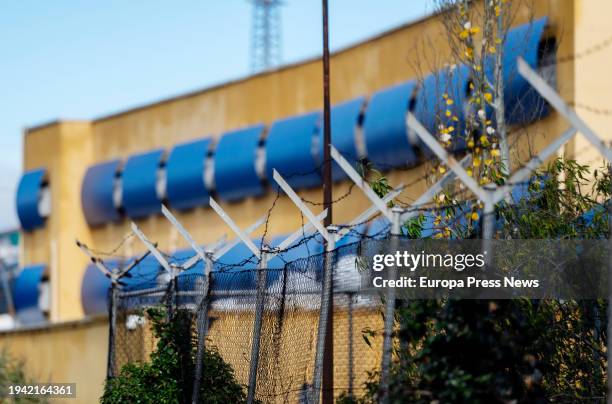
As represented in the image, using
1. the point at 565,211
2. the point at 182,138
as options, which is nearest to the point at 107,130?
the point at 182,138

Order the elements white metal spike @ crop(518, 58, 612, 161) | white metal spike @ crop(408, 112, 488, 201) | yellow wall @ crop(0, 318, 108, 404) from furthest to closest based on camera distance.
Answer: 1. yellow wall @ crop(0, 318, 108, 404)
2. white metal spike @ crop(408, 112, 488, 201)
3. white metal spike @ crop(518, 58, 612, 161)

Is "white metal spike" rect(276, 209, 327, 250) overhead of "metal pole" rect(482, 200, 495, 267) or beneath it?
overhead

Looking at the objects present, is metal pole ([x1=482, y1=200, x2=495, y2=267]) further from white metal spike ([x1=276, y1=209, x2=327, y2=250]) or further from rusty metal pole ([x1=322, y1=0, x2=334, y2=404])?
white metal spike ([x1=276, y1=209, x2=327, y2=250])

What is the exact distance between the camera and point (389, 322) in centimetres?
1023

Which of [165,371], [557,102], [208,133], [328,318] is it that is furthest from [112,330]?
[208,133]

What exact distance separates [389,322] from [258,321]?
3046 millimetres

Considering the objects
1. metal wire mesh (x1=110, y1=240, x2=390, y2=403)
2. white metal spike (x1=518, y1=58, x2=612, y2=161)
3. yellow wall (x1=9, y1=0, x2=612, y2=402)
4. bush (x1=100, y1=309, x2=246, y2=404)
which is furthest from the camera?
yellow wall (x1=9, y1=0, x2=612, y2=402)

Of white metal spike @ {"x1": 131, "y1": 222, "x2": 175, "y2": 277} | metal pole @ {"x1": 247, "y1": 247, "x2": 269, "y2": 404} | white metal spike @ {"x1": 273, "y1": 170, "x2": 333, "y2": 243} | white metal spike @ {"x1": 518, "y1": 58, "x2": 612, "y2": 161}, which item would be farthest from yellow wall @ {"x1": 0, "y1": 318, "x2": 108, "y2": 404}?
white metal spike @ {"x1": 518, "y1": 58, "x2": 612, "y2": 161}

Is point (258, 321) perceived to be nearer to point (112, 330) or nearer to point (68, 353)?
point (112, 330)

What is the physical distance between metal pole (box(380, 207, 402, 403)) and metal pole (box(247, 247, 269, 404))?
2760mm

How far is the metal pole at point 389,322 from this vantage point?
1001cm

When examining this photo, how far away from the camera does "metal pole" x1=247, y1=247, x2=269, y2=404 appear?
13.0 metres

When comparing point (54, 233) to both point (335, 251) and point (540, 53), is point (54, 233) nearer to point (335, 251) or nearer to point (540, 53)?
point (540, 53)

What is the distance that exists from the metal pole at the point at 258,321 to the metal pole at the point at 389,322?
9.06 feet
